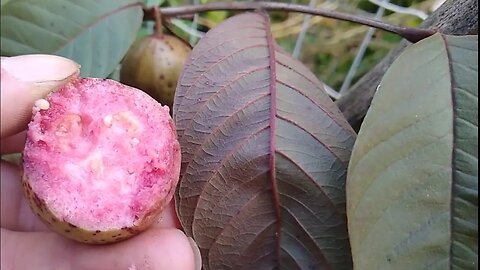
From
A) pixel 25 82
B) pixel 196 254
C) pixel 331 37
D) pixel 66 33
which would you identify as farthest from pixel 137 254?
pixel 331 37

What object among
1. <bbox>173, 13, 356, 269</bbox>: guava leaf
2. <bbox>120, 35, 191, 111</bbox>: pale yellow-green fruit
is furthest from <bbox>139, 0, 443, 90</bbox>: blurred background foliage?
<bbox>173, 13, 356, 269</bbox>: guava leaf

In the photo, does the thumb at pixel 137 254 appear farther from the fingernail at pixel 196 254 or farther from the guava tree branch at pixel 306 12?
the guava tree branch at pixel 306 12

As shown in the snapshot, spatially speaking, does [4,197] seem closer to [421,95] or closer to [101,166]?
[101,166]

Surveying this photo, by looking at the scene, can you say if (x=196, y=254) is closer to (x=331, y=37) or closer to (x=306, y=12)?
(x=306, y=12)

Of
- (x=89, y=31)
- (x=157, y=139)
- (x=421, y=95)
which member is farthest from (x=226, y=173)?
(x=89, y=31)

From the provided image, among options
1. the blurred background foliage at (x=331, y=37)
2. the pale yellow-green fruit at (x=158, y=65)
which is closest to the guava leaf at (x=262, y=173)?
the pale yellow-green fruit at (x=158, y=65)
